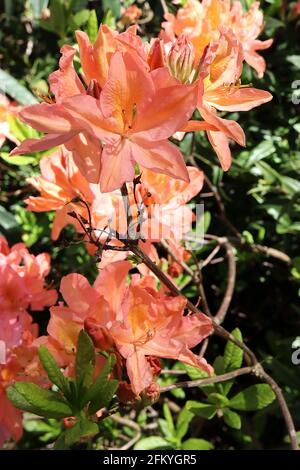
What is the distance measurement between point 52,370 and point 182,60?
48 cm

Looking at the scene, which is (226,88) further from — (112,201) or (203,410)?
(203,410)

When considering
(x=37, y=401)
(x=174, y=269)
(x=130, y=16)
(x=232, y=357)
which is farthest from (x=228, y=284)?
(x=130, y=16)

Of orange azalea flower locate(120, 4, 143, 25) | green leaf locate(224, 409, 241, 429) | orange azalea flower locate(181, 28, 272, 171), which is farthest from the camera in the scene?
orange azalea flower locate(120, 4, 143, 25)

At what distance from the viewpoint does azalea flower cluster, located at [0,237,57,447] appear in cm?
Answer: 102

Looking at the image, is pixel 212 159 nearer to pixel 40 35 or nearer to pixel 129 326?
pixel 129 326

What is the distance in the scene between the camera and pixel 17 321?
3.83ft

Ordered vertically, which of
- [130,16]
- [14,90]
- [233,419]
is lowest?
[233,419]

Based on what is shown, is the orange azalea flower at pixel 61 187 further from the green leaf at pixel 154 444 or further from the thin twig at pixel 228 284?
the green leaf at pixel 154 444

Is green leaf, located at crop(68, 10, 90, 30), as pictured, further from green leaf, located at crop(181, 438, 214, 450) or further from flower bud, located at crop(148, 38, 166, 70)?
green leaf, located at crop(181, 438, 214, 450)

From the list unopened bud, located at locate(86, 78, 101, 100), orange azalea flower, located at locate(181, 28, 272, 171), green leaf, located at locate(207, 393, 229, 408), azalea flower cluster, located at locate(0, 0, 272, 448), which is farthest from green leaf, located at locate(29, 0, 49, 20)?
green leaf, located at locate(207, 393, 229, 408)

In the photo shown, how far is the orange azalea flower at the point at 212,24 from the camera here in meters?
1.17

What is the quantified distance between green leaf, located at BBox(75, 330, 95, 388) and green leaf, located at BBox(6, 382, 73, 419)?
42mm

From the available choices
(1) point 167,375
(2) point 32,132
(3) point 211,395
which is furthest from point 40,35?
(3) point 211,395
